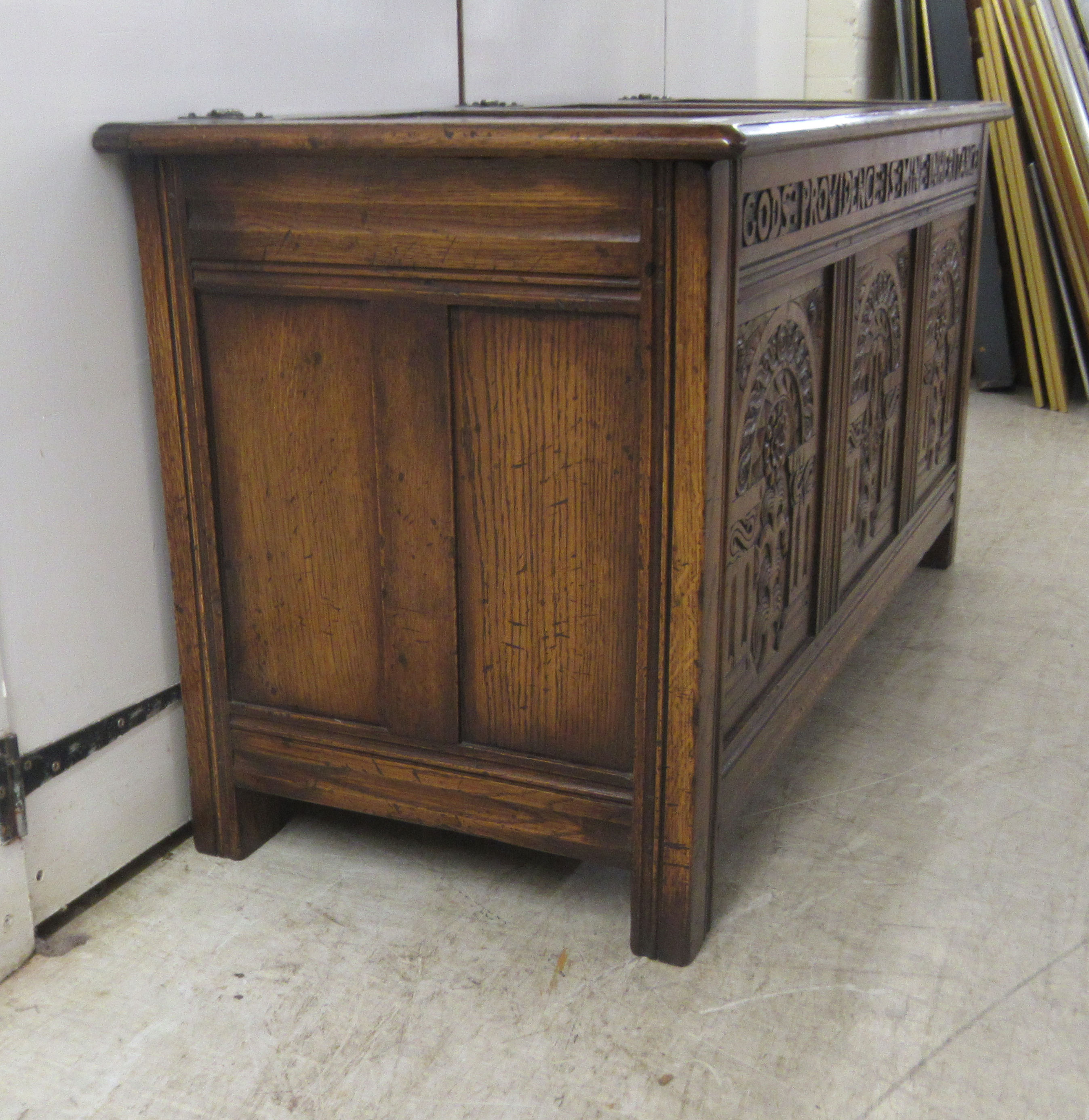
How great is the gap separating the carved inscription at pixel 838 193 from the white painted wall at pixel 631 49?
2.72ft

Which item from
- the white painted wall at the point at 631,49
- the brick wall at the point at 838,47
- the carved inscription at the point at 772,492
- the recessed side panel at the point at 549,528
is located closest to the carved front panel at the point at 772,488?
the carved inscription at the point at 772,492

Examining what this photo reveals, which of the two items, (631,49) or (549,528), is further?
(631,49)

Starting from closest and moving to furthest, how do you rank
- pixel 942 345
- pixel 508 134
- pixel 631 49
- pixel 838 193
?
pixel 508 134 → pixel 838 193 → pixel 942 345 → pixel 631 49

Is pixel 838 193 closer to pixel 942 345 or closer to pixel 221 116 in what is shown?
pixel 221 116

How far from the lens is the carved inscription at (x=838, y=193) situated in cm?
150

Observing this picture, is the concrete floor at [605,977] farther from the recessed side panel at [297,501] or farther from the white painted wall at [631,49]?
the white painted wall at [631,49]

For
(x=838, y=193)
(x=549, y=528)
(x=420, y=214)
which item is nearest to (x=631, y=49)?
(x=838, y=193)

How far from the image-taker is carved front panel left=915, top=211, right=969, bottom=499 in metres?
2.67

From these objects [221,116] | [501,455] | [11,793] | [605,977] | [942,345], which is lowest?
[605,977]

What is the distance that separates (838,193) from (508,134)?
0.64 metres

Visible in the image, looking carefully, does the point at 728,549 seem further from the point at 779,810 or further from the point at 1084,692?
the point at 1084,692

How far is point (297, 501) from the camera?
5.57 feet

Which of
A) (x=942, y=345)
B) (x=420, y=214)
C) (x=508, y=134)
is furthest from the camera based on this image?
(x=942, y=345)

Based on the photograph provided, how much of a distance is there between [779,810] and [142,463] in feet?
3.47
